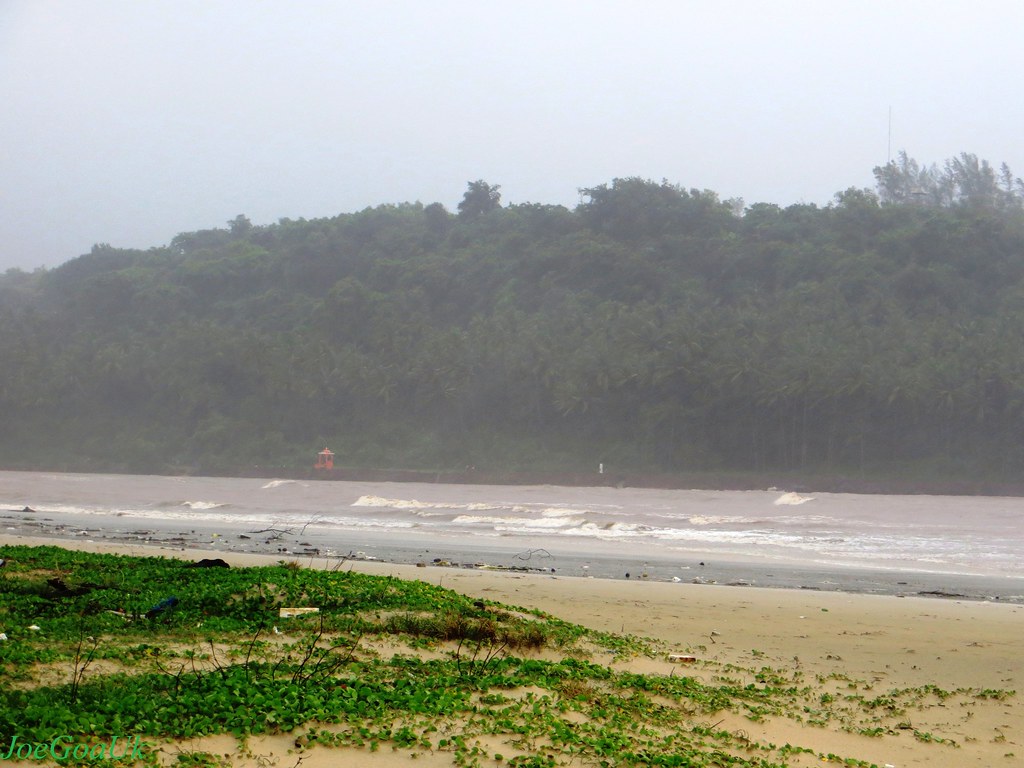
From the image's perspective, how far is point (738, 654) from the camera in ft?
26.7

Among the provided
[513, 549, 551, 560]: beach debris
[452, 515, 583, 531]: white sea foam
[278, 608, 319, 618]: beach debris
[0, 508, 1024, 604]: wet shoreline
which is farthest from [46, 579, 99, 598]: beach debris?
[452, 515, 583, 531]: white sea foam

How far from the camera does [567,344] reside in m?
61.1

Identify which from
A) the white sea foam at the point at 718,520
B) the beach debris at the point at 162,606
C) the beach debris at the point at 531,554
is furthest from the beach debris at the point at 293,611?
the white sea foam at the point at 718,520

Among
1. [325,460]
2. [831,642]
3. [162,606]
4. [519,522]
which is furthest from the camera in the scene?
[325,460]

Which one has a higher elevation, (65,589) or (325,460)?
(325,460)

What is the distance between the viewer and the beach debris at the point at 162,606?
725 cm

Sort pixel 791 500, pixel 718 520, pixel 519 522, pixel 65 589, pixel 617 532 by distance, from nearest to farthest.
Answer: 1. pixel 65 589
2. pixel 617 532
3. pixel 718 520
4. pixel 519 522
5. pixel 791 500

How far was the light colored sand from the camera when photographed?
5.82m

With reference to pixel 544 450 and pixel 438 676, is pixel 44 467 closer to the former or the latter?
pixel 544 450

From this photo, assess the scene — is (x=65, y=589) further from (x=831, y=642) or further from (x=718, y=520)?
(x=718, y=520)

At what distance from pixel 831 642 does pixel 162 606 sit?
5823 mm

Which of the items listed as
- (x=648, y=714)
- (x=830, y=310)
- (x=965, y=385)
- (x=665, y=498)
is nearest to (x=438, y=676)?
(x=648, y=714)

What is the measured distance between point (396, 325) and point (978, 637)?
6010 cm

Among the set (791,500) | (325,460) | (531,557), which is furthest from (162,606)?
(325,460)
